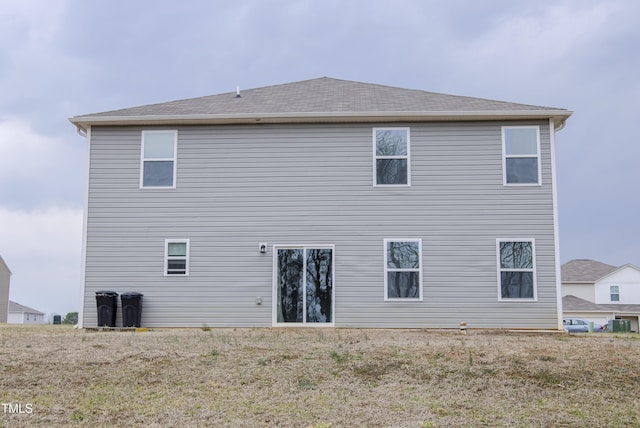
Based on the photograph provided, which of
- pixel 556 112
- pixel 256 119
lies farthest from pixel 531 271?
pixel 256 119

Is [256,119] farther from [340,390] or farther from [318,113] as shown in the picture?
[340,390]

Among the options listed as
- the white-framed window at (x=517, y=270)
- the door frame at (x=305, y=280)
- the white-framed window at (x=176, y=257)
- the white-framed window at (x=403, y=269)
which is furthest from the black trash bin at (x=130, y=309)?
the white-framed window at (x=517, y=270)

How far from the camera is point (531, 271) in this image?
591 inches

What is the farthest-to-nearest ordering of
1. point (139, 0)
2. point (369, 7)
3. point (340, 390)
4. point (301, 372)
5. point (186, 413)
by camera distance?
point (369, 7)
point (139, 0)
point (301, 372)
point (340, 390)
point (186, 413)

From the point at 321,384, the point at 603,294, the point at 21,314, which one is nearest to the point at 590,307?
the point at 603,294

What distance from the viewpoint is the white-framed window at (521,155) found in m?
15.4

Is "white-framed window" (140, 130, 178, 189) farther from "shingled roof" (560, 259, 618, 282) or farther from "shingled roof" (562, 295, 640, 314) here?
"shingled roof" (560, 259, 618, 282)

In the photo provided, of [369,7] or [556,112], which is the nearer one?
[556,112]

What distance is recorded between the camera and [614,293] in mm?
46875

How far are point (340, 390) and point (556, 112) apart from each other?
980cm

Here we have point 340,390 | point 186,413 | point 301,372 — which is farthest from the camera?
point 301,372

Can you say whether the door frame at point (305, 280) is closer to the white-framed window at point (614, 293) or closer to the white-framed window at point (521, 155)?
the white-framed window at point (521, 155)

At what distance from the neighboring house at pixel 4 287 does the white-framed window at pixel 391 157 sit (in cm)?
3579

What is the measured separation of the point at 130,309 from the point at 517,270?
27.5ft
